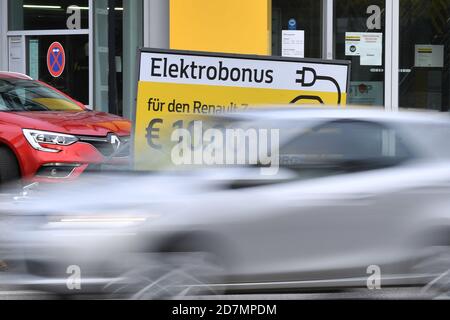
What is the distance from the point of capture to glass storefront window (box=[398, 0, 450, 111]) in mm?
13375

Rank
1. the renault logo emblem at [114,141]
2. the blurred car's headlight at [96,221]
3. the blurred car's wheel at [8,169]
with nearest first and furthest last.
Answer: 1. the blurred car's headlight at [96,221]
2. the blurred car's wheel at [8,169]
3. the renault logo emblem at [114,141]

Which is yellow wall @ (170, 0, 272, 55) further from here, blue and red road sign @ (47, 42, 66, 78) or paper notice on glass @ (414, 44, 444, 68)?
blue and red road sign @ (47, 42, 66, 78)

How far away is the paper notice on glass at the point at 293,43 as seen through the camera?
44.1ft

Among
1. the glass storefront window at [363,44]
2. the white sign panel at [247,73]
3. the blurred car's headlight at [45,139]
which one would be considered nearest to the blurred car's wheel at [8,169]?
the blurred car's headlight at [45,139]

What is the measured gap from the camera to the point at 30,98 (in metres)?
10.1

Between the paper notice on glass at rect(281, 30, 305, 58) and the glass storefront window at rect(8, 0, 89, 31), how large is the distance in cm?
370

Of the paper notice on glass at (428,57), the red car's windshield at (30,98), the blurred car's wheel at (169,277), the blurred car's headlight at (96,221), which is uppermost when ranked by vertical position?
the paper notice on glass at (428,57)

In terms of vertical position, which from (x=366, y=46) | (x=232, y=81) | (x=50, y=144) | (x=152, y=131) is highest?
(x=366, y=46)

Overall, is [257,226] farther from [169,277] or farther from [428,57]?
[428,57]

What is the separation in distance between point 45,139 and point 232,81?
7.17ft

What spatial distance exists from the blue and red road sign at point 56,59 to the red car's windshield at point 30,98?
4.00 m

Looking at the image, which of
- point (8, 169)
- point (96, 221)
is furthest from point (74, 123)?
point (96, 221)

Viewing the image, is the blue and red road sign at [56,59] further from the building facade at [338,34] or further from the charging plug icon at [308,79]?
the charging plug icon at [308,79]

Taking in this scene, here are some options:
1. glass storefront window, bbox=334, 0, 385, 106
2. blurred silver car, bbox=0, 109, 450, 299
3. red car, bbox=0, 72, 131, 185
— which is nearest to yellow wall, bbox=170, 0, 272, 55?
glass storefront window, bbox=334, 0, 385, 106
